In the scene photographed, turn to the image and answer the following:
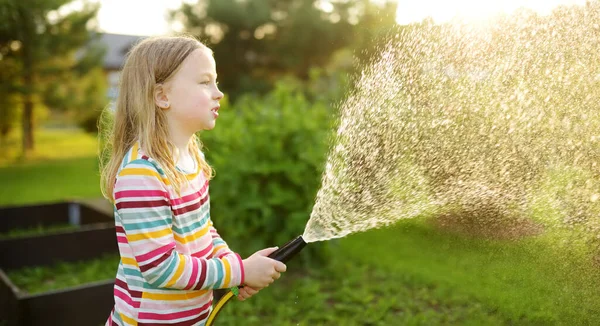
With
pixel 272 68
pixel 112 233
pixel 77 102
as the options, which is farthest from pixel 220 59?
pixel 112 233

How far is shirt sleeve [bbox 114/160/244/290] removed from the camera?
73.4 inches

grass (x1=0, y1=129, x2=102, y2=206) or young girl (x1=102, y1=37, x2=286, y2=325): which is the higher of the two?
young girl (x1=102, y1=37, x2=286, y2=325)

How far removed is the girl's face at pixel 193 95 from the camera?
82.1 inches

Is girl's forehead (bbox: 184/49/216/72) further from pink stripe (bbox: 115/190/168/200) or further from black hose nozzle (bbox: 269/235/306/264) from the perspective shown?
black hose nozzle (bbox: 269/235/306/264)

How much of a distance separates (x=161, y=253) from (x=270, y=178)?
3166 millimetres

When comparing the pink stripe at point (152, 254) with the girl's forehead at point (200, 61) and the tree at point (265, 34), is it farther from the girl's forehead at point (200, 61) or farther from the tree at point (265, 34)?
the tree at point (265, 34)

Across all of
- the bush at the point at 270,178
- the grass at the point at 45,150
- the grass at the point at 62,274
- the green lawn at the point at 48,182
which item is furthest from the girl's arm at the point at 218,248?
the grass at the point at 45,150

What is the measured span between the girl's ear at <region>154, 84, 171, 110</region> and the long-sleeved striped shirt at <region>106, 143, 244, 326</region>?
203 millimetres

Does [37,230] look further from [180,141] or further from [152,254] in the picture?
[152,254]

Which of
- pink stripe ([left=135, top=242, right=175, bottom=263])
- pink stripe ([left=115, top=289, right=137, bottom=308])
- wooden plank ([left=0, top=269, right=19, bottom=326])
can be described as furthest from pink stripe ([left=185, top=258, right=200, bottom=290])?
wooden plank ([left=0, top=269, right=19, bottom=326])

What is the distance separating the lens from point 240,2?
2234 cm

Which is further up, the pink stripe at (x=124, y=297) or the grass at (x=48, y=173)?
the pink stripe at (x=124, y=297)

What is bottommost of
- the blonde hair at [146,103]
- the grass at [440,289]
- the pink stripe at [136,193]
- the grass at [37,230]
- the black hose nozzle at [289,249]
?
the grass at [37,230]

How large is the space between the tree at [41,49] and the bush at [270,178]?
35.5 feet
